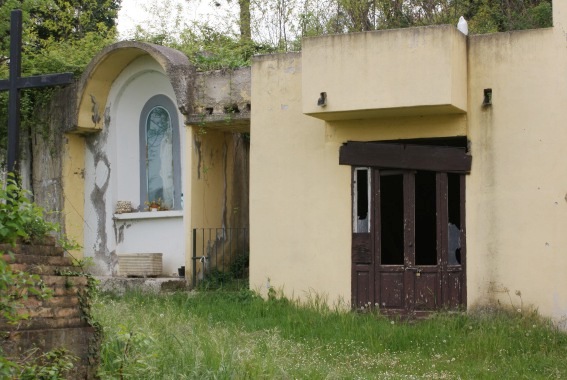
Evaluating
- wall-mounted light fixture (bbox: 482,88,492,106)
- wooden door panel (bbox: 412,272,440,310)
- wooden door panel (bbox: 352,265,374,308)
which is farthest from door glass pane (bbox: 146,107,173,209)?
wall-mounted light fixture (bbox: 482,88,492,106)

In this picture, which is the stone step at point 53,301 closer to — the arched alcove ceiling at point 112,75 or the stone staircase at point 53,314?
the stone staircase at point 53,314

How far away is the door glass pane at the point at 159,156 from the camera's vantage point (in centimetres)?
1738

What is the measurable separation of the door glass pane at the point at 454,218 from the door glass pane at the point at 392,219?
0.69m

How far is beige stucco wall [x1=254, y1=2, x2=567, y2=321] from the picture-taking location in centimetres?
1319

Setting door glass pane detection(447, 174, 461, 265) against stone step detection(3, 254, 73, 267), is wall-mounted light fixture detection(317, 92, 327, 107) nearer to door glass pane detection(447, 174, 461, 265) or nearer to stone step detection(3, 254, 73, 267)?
door glass pane detection(447, 174, 461, 265)

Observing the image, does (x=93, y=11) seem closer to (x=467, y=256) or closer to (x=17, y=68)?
(x=17, y=68)

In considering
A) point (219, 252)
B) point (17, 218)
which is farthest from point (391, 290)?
point (17, 218)

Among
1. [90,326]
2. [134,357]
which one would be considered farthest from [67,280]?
[134,357]

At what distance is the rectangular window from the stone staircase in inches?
288

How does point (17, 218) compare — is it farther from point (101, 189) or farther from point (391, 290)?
point (101, 189)

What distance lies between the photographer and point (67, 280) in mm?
7211

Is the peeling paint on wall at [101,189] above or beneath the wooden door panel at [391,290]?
above

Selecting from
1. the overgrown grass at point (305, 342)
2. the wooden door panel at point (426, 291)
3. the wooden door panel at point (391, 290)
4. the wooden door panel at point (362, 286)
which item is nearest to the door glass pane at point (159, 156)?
the overgrown grass at point (305, 342)

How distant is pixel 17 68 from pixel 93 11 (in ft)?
47.6
